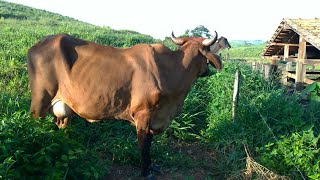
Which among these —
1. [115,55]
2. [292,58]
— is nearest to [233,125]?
[115,55]

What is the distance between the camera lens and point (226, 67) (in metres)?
8.73

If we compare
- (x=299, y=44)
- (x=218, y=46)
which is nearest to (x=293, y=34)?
(x=299, y=44)

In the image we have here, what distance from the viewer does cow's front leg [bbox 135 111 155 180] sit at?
4957mm

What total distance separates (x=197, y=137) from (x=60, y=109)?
8.94 feet

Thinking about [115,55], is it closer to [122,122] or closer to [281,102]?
[122,122]

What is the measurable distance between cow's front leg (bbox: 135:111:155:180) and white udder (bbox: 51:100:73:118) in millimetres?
1004

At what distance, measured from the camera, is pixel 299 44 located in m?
11.1

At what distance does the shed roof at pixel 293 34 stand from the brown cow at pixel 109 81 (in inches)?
232

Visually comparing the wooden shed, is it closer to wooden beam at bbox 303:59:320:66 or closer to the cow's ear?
wooden beam at bbox 303:59:320:66

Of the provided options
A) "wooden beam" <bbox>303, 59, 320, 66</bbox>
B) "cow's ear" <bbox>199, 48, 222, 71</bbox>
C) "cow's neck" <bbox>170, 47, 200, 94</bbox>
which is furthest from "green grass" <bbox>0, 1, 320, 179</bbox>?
"wooden beam" <bbox>303, 59, 320, 66</bbox>

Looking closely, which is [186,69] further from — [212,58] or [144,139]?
[144,139]

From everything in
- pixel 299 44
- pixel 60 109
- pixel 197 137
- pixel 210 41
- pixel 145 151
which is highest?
pixel 210 41

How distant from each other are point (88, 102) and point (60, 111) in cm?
46

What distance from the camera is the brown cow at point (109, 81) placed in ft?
16.3
